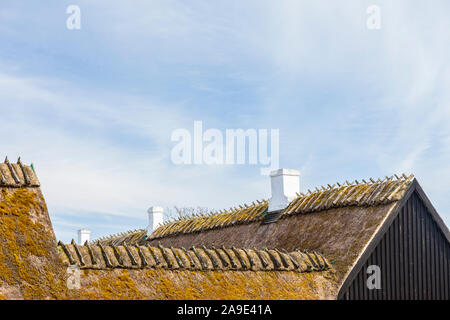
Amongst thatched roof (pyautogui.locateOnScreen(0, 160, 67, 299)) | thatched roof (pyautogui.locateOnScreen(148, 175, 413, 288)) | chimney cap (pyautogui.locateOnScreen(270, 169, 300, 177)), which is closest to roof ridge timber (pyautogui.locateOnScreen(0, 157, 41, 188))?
thatched roof (pyautogui.locateOnScreen(0, 160, 67, 299))

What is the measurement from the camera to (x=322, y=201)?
2172 centimetres

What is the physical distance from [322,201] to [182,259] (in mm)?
6891

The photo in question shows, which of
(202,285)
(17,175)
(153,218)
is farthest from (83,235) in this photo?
(202,285)

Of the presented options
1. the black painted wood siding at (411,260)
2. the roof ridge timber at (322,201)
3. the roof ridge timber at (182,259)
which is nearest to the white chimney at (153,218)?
the roof ridge timber at (322,201)

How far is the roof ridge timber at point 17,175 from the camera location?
1549cm

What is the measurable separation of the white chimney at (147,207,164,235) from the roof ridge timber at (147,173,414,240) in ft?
7.98

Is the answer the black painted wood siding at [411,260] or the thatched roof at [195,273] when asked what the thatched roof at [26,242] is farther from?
the black painted wood siding at [411,260]

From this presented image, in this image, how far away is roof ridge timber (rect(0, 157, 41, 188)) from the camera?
15.5m

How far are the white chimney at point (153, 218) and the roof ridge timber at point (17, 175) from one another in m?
14.4

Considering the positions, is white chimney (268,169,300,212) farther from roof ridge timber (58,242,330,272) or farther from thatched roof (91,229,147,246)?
thatched roof (91,229,147,246)

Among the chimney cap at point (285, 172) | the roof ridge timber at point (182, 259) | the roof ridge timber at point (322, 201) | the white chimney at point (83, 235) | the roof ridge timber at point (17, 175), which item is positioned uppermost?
the white chimney at point (83, 235)

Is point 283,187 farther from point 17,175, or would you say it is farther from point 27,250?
point 27,250
